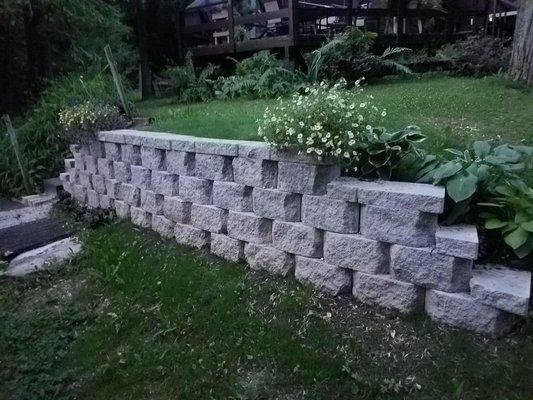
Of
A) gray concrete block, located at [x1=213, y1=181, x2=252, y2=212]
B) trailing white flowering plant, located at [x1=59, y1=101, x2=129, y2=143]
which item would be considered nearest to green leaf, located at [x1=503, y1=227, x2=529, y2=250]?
gray concrete block, located at [x1=213, y1=181, x2=252, y2=212]

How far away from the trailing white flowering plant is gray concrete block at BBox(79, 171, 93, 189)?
428 millimetres

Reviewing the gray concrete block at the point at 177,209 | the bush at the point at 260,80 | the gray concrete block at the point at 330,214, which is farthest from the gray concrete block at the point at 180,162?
the bush at the point at 260,80

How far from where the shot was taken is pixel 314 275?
3.61 meters

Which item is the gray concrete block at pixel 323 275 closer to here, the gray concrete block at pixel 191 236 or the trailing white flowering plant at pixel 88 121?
the gray concrete block at pixel 191 236

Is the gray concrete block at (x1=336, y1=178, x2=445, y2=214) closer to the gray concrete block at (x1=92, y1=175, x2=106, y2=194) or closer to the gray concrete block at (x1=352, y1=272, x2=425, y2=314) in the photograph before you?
the gray concrete block at (x1=352, y1=272, x2=425, y2=314)

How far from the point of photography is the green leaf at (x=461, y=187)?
116 inches

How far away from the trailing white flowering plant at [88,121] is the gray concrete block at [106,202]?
0.69 m

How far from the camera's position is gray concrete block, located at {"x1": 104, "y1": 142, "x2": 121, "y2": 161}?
18.8 feet

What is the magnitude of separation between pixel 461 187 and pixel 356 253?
2.48 feet

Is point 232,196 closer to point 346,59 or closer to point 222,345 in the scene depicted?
point 222,345

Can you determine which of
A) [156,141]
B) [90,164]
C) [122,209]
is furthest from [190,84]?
[156,141]

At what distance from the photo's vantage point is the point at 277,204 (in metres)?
3.73

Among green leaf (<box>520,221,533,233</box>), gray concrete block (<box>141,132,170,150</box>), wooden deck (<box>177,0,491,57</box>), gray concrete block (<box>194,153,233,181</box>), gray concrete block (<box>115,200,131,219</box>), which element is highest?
wooden deck (<box>177,0,491,57</box>)

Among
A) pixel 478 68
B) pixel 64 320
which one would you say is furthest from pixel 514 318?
pixel 478 68
